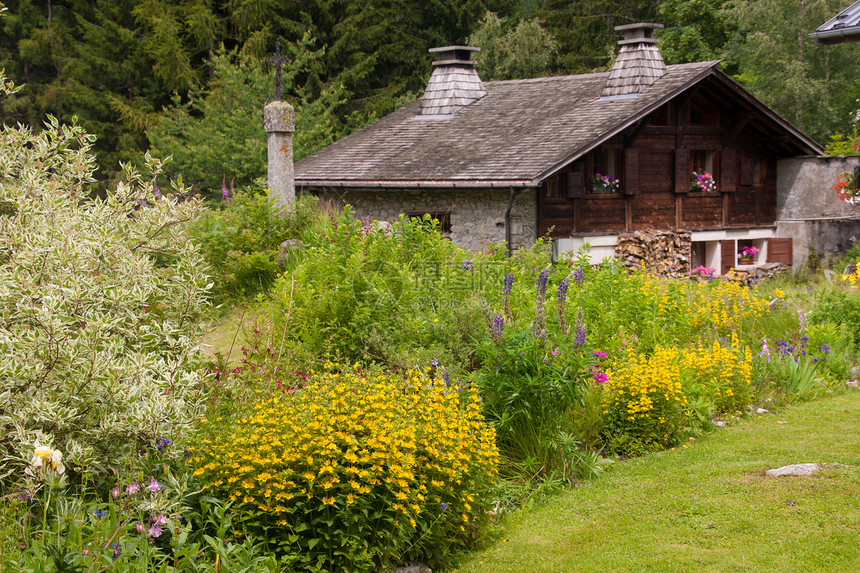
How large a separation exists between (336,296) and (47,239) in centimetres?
370

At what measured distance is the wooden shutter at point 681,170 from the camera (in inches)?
779

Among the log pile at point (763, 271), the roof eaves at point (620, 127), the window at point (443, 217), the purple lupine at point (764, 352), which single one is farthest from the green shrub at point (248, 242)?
the log pile at point (763, 271)

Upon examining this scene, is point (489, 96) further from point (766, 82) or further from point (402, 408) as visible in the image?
point (402, 408)

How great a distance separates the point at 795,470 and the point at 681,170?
14043mm


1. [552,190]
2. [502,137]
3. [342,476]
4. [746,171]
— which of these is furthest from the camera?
[746,171]

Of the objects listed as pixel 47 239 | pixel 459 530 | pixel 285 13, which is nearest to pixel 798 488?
pixel 459 530

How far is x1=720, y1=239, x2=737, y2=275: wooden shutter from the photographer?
21141mm

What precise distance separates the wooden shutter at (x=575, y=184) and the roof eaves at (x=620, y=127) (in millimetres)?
949

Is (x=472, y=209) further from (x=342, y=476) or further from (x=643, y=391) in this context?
(x=342, y=476)

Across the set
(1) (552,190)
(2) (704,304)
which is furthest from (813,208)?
(2) (704,304)

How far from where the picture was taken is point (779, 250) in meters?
21.7

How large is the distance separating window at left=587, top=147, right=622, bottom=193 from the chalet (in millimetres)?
30

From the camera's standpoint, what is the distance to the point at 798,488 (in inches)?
249

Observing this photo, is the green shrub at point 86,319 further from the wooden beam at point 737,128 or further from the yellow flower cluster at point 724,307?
the wooden beam at point 737,128
